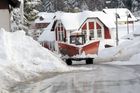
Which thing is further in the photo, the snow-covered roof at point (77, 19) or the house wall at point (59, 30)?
the house wall at point (59, 30)

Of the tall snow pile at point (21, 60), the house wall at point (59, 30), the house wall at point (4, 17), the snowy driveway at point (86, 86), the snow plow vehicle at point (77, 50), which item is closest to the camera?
the snowy driveway at point (86, 86)

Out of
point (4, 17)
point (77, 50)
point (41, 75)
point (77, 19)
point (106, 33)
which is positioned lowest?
point (106, 33)

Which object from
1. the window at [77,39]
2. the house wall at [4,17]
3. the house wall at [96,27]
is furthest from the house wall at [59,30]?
the house wall at [4,17]

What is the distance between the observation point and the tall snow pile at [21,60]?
21.1 metres

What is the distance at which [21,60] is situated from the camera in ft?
81.0

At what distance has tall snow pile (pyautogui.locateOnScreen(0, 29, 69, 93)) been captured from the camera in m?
21.1

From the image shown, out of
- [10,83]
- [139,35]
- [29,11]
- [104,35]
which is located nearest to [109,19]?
[104,35]

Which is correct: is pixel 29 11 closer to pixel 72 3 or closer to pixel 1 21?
pixel 1 21

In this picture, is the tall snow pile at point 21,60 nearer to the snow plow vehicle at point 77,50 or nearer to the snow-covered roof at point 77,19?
the snow plow vehicle at point 77,50

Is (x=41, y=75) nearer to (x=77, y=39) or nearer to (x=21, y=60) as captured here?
(x=21, y=60)

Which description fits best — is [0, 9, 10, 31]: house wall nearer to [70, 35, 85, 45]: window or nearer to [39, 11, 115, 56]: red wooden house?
[70, 35, 85, 45]: window

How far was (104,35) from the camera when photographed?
86812mm

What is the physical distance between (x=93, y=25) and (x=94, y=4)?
77.0 meters

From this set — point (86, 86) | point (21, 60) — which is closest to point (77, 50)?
point (21, 60)
